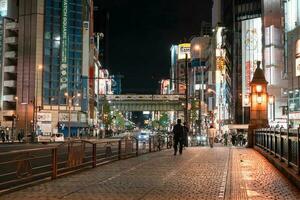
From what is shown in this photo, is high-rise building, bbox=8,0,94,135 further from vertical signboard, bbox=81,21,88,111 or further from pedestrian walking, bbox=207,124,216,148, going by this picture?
pedestrian walking, bbox=207,124,216,148

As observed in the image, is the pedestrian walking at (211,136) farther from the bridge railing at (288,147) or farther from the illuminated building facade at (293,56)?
the illuminated building facade at (293,56)

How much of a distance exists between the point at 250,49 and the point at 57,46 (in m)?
35.7

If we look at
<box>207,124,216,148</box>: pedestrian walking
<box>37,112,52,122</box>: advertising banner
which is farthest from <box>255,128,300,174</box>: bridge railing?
<box>37,112,52,122</box>: advertising banner

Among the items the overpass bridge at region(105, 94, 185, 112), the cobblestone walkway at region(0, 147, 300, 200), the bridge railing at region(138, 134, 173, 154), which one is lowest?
the cobblestone walkway at region(0, 147, 300, 200)

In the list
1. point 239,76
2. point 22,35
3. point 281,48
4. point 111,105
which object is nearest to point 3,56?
point 22,35

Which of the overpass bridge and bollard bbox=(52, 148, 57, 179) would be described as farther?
the overpass bridge

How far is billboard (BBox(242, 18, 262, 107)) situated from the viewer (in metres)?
93.6

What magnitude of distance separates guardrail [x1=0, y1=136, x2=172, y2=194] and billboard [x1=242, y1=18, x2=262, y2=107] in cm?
7024

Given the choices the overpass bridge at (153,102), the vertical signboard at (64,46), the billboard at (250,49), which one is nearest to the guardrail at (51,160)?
the billboard at (250,49)

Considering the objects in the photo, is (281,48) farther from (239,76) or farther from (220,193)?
(220,193)

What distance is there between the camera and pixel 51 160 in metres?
16.0

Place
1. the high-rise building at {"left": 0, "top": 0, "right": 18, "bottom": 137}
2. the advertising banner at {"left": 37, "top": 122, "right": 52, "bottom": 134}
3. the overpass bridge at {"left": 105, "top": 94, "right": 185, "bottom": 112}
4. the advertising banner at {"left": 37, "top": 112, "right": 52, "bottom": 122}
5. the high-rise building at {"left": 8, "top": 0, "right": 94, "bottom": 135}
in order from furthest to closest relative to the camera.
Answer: the overpass bridge at {"left": 105, "top": 94, "right": 185, "bottom": 112}
the high-rise building at {"left": 0, "top": 0, "right": 18, "bottom": 137}
the high-rise building at {"left": 8, "top": 0, "right": 94, "bottom": 135}
the advertising banner at {"left": 37, "top": 122, "right": 52, "bottom": 134}
the advertising banner at {"left": 37, "top": 112, "right": 52, "bottom": 122}

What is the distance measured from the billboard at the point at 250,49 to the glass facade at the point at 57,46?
3227 centimetres

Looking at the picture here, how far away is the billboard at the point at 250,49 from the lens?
93.6 meters
